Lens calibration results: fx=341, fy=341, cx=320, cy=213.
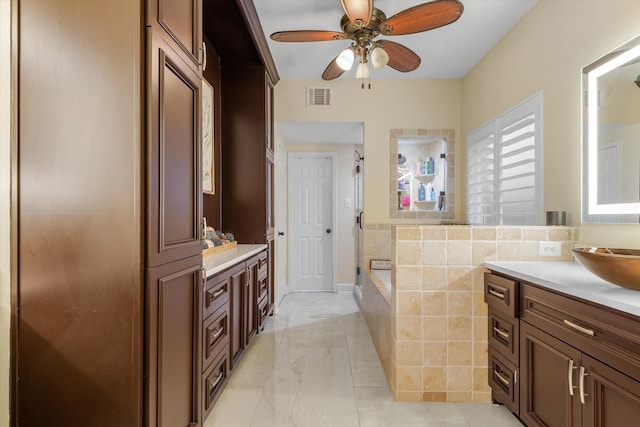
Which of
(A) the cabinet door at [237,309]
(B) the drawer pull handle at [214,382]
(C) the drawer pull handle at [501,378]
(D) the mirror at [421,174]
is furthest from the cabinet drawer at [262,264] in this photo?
(C) the drawer pull handle at [501,378]

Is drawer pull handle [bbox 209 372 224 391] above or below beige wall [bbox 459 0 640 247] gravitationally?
below

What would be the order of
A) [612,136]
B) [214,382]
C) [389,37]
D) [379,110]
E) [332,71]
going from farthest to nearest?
[379,110] < [389,37] < [332,71] < [214,382] < [612,136]

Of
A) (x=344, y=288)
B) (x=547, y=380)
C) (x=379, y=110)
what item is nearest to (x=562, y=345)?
(x=547, y=380)

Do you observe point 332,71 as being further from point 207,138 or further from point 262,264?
point 262,264

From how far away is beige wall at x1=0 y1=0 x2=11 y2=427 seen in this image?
3.69 feet

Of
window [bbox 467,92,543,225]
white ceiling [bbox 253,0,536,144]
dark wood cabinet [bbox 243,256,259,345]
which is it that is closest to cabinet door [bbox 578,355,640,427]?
window [bbox 467,92,543,225]

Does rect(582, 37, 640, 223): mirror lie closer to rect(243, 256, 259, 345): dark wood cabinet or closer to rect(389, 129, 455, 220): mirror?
rect(389, 129, 455, 220): mirror

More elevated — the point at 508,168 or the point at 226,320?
the point at 508,168

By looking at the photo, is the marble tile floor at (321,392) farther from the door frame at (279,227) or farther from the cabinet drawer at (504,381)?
the door frame at (279,227)

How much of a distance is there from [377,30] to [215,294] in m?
1.96

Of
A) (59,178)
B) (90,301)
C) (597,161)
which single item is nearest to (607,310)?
(597,161)

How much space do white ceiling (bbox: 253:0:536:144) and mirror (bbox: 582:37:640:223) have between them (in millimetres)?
1023

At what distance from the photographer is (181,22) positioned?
138cm

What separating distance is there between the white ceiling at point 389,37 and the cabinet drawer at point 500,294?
1.98 m
